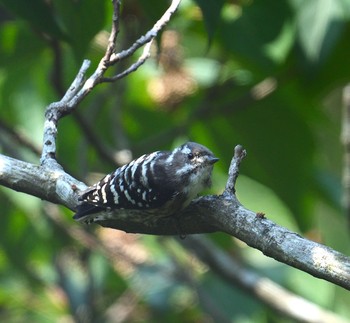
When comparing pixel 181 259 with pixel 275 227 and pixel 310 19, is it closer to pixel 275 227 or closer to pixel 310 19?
pixel 310 19

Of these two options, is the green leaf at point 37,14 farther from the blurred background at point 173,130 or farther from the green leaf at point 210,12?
the green leaf at point 210,12

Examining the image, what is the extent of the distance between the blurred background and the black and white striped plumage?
0.38m

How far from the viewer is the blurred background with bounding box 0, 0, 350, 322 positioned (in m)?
3.35

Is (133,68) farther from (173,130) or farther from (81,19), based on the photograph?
(173,130)

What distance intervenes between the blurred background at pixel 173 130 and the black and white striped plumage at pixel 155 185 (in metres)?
0.38

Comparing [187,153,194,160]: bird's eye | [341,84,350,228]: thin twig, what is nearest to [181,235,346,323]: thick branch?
[341,84,350,228]: thin twig

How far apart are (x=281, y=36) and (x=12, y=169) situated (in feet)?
4.44

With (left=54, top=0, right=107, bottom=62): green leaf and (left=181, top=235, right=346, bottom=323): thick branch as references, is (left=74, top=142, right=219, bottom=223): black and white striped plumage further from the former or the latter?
(left=181, top=235, right=346, bottom=323): thick branch

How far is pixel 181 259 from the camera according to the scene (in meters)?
5.54

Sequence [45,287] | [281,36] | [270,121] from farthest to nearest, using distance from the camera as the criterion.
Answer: [45,287] → [270,121] → [281,36]

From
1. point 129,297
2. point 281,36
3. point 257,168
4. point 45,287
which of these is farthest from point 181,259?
point 281,36

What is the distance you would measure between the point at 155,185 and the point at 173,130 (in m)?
1.15

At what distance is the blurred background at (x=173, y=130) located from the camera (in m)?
3.35

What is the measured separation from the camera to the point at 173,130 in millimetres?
4035
